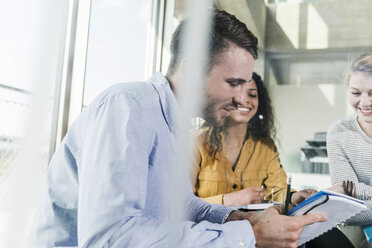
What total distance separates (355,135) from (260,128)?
1.13 feet

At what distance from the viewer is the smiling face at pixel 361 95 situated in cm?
117

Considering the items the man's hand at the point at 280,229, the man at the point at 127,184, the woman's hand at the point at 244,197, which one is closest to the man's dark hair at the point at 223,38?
the man at the point at 127,184

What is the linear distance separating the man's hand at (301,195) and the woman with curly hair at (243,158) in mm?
51

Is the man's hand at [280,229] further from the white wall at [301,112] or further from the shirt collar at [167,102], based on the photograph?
the white wall at [301,112]

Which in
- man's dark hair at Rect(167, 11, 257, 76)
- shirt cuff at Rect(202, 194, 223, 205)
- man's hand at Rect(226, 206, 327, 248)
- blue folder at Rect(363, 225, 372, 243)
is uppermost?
man's dark hair at Rect(167, 11, 257, 76)

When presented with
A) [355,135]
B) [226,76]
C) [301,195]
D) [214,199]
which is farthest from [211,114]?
[355,135]

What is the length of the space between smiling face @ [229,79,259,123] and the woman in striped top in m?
0.29

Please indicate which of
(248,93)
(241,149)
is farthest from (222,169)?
(248,93)

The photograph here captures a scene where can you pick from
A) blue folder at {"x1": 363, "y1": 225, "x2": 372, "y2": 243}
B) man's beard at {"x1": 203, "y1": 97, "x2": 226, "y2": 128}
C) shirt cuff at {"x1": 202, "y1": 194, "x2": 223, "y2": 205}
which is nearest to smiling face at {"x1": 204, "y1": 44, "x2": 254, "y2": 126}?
man's beard at {"x1": 203, "y1": 97, "x2": 226, "y2": 128}

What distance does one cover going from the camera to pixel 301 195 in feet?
3.76

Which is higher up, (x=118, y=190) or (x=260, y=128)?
(x=260, y=128)

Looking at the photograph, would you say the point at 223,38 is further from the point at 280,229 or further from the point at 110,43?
the point at 280,229

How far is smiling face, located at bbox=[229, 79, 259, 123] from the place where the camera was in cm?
124

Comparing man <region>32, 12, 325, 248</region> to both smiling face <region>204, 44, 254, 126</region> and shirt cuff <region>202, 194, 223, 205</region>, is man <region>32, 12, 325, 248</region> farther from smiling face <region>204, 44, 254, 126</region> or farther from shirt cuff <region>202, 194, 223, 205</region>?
shirt cuff <region>202, 194, 223, 205</region>
